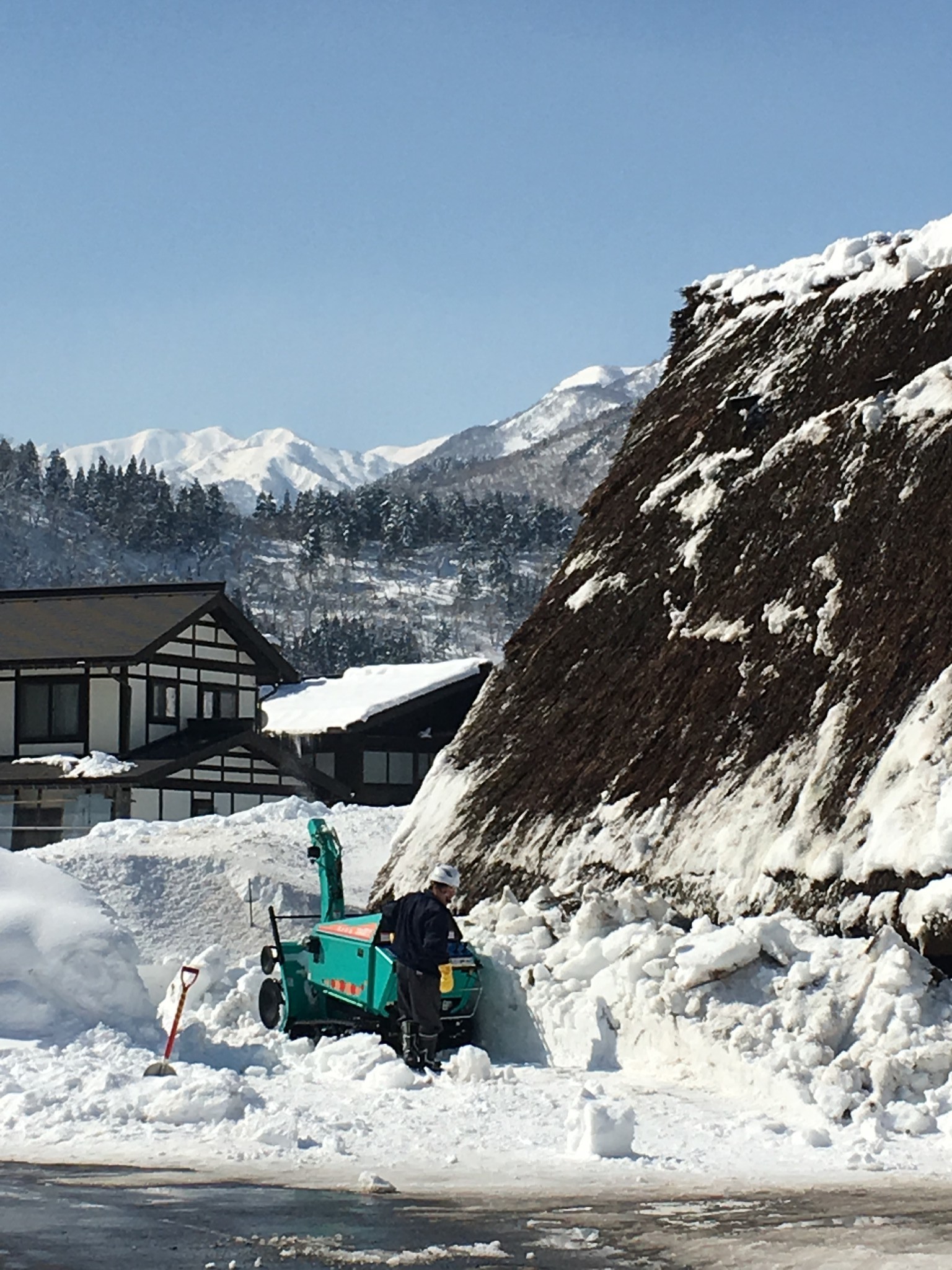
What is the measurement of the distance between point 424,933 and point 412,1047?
0.75 metres

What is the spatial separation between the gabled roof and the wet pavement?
28.0 meters

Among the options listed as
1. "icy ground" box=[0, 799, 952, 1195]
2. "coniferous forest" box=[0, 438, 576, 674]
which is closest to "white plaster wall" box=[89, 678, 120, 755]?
"icy ground" box=[0, 799, 952, 1195]

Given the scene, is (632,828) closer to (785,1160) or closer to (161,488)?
(785,1160)

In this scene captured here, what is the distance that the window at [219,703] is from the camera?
125 feet

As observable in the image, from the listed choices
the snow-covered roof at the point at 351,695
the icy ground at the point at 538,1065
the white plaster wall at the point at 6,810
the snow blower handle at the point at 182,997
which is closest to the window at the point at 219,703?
the snow-covered roof at the point at 351,695

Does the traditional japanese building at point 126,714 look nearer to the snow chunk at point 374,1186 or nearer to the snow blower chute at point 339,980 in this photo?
the snow blower chute at point 339,980

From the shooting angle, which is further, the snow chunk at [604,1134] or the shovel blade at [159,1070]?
the shovel blade at [159,1070]

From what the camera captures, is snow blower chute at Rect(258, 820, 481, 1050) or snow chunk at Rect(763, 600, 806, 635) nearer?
snow blower chute at Rect(258, 820, 481, 1050)

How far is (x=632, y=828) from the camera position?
1256 centimetres

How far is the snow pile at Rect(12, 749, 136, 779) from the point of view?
111 feet

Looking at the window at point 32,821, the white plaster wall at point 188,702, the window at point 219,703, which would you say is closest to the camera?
the window at point 32,821

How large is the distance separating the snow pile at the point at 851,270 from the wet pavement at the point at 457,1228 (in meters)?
9.15

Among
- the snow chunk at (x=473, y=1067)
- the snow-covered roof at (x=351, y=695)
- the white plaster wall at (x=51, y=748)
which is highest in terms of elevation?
the snow-covered roof at (x=351, y=695)

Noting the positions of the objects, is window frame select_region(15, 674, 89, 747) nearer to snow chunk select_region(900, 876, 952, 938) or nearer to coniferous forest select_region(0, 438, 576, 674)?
snow chunk select_region(900, 876, 952, 938)
